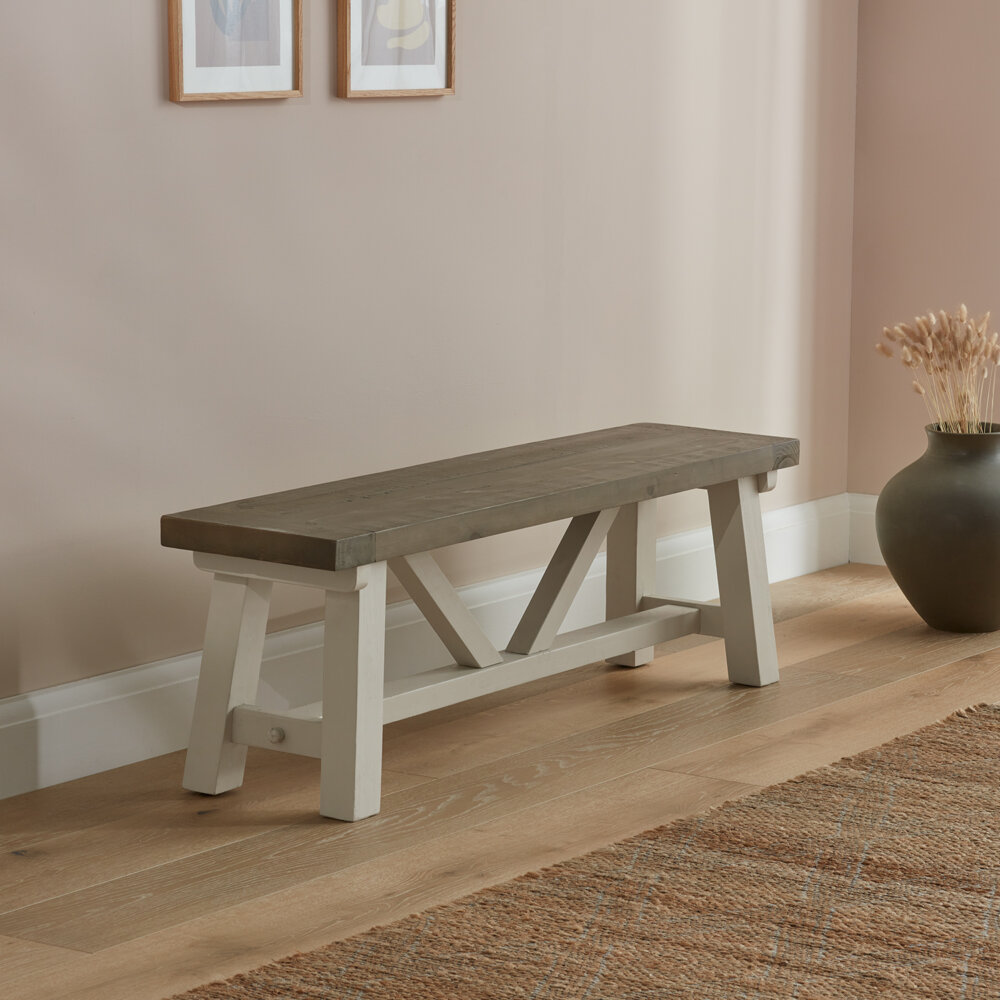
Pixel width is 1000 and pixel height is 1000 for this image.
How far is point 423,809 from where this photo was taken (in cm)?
281

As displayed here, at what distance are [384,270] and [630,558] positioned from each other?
32.3 inches

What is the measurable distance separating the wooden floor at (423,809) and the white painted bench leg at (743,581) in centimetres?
7

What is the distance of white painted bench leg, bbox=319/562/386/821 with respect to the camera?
2.70 meters

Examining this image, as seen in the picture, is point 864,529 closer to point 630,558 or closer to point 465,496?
point 630,558

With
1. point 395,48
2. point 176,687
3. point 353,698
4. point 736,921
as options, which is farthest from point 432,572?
point 395,48

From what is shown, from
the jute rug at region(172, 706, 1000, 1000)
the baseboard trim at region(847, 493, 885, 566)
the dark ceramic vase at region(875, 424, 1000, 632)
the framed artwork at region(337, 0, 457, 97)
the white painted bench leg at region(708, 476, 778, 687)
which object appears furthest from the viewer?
the baseboard trim at region(847, 493, 885, 566)

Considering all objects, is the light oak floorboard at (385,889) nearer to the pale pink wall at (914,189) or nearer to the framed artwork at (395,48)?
the framed artwork at (395,48)

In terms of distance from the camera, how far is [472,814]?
9.11ft

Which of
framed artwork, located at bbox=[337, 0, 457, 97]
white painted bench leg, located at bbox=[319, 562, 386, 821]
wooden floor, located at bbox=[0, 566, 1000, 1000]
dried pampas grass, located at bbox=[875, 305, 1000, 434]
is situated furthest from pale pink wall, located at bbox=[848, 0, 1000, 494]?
white painted bench leg, located at bbox=[319, 562, 386, 821]

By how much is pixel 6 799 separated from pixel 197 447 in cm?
72

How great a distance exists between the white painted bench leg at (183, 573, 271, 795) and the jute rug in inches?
26.9

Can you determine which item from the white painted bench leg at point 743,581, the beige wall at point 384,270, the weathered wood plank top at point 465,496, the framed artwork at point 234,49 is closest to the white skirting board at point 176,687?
the beige wall at point 384,270

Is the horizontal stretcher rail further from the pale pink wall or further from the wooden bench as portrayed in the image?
the pale pink wall

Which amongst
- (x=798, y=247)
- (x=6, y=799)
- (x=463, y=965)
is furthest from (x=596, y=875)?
(x=798, y=247)
